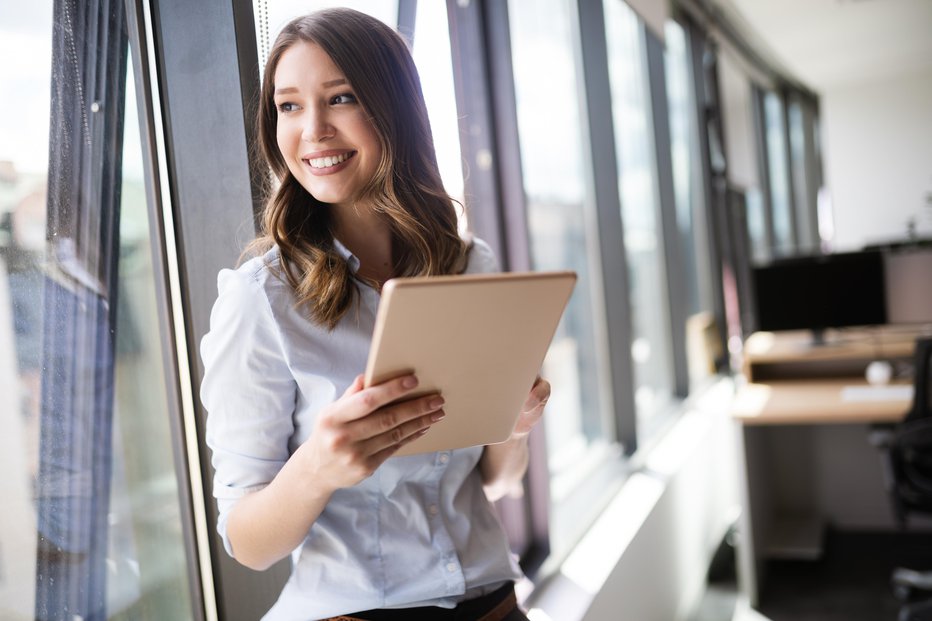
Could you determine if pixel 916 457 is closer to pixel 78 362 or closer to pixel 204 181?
pixel 204 181

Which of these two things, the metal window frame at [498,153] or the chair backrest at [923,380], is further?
the chair backrest at [923,380]

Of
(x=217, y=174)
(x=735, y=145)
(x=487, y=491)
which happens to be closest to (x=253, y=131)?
(x=217, y=174)

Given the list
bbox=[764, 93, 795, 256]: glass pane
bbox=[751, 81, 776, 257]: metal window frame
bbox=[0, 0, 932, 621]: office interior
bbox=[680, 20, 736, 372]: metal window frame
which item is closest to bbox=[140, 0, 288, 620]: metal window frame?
bbox=[0, 0, 932, 621]: office interior

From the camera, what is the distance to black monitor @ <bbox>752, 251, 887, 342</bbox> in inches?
160

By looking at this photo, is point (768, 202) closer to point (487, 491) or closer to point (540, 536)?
point (540, 536)

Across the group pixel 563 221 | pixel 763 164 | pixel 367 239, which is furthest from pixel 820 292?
pixel 763 164

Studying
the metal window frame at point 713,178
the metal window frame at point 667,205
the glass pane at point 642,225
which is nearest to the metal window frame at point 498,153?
the glass pane at point 642,225

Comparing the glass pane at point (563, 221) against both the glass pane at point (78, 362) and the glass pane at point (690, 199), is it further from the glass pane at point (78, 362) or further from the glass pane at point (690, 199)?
the glass pane at point (78, 362)

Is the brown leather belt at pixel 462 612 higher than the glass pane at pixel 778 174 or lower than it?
lower

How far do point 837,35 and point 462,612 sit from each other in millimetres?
7926

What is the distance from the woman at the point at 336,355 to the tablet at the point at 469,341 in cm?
6

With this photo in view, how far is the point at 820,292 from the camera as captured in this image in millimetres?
4152

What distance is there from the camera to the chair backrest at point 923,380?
301 cm

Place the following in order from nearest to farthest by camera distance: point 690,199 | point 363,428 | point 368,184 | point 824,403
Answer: point 363,428 → point 368,184 → point 824,403 → point 690,199
